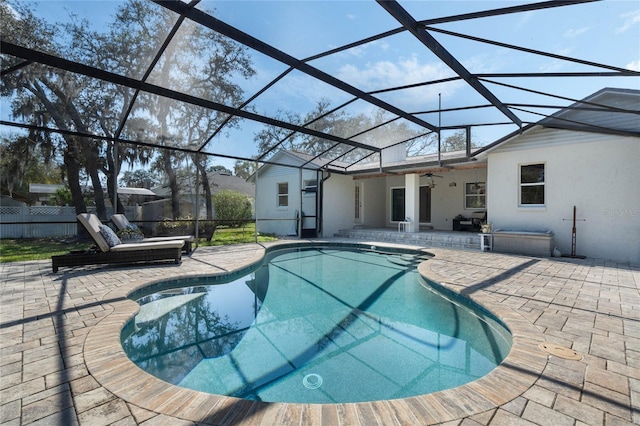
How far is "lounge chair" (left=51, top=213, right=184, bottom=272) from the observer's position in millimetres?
5812

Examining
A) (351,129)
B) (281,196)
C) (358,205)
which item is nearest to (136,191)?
(281,196)

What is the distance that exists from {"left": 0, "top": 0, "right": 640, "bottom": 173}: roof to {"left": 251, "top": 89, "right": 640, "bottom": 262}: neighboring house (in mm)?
521

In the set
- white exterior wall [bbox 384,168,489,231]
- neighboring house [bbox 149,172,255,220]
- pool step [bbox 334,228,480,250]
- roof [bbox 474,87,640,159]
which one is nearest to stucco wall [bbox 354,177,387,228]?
pool step [bbox 334,228,480,250]

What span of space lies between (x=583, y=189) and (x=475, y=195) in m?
5.20

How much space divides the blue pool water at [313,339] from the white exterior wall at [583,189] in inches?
211

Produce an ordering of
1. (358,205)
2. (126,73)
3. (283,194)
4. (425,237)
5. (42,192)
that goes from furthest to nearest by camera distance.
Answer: (358,205) < (283,194) < (42,192) < (425,237) < (126,73)

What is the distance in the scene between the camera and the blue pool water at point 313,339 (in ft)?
9.04

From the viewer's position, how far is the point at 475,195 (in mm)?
13188

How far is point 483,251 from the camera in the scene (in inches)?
354

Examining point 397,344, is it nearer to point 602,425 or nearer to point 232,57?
point 602,425

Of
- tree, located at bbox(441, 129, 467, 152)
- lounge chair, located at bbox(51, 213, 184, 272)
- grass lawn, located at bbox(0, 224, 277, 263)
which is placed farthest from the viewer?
tree, located at bbox(441, 129, 467, 152)

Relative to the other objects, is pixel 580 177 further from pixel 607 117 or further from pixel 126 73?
pixel 126 73

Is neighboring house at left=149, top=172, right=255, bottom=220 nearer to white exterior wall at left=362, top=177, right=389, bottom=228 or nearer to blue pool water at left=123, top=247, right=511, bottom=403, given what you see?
white exterior wall at left=362, top=177, right=389, bottom=228

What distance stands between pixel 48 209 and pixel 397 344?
50.7 ft
